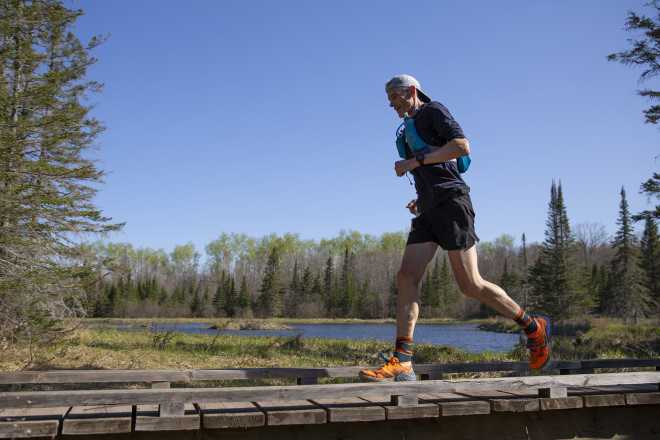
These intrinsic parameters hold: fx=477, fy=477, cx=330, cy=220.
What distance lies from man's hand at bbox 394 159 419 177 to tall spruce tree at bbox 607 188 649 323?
186 ft

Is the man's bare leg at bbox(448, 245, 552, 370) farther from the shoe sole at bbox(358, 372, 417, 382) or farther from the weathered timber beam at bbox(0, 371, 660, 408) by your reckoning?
the shoe sole at bbox(358, 372, 417, 382)

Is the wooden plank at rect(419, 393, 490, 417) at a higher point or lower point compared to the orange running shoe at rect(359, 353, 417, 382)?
lower

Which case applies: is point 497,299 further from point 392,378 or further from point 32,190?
point 32,190

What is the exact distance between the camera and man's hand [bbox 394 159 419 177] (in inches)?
155

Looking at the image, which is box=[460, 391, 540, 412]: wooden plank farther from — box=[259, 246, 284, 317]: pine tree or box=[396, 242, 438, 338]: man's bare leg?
box=[259, 246, 284, 317]: pine tree

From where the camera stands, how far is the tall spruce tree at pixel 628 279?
52156 millimetres

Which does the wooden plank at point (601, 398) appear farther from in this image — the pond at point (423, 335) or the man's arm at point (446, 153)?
the pond at point (423, 335)

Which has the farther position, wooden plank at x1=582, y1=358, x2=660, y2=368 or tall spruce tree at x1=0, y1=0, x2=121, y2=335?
tall spruce tree at x1=0, y1=0, x2=121, y2=335

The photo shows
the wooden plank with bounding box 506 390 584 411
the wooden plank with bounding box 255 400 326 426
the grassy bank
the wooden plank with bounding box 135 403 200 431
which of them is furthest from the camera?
the grassy bank

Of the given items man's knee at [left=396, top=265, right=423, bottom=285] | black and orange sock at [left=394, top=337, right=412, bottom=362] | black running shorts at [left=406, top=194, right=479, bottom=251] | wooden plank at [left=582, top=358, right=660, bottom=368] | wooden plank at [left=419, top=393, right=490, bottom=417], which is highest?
black running shorts at [left=406, top=194, right=479, bottom=251]

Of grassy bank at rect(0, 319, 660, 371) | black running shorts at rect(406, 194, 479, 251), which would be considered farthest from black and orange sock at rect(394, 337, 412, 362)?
grassy bank at rect(0, 319, 660, 371)

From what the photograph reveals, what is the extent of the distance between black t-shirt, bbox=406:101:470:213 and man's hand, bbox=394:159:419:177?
0.11 meters

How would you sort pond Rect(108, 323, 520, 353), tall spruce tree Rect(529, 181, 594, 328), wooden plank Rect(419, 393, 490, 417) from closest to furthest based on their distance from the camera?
wooden plank Rect(419, 393, 490, 417) → pond Rect(108, 323, 520, 353) → tall spruce tree Rect(529, 181, 594, 328)

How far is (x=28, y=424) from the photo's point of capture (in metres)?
2.67
